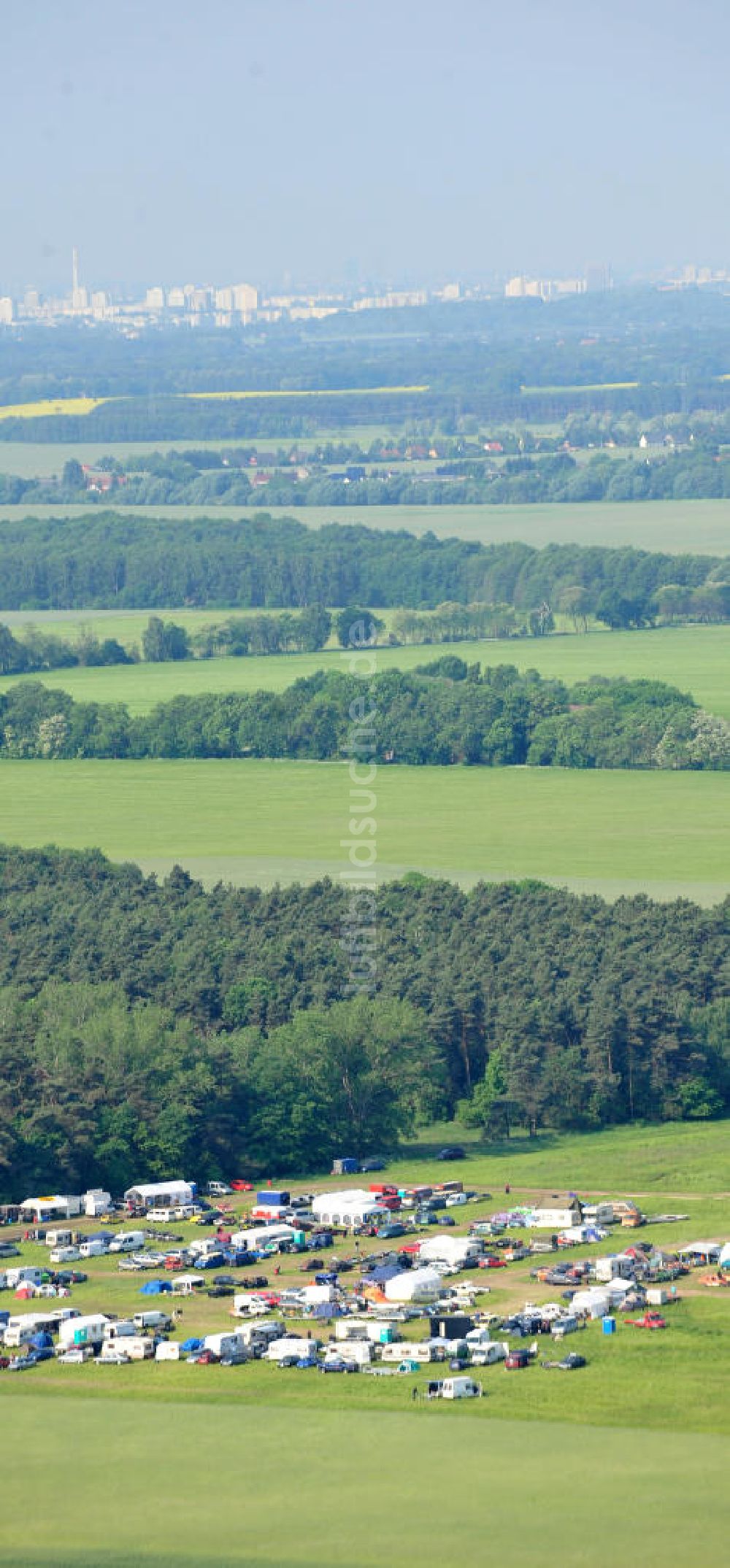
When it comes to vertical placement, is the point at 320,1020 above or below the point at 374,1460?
below

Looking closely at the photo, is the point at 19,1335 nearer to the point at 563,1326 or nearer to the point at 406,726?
the point at 563,1326

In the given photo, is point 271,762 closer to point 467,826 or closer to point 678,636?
point 467,826

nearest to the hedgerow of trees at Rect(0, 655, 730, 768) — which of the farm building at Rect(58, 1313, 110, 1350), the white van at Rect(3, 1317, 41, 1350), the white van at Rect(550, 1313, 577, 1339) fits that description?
the white van at Rect(550, 1313, 577, 1339)

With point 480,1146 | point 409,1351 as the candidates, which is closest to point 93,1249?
point 409,1351

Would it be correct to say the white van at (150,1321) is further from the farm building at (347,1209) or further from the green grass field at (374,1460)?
the farm building at (347,1209)

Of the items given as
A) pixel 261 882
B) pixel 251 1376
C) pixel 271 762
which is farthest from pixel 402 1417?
pixel 271 762

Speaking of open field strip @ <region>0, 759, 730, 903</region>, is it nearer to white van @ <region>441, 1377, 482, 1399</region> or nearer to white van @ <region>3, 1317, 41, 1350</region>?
white van @ <region>3, 1317, 41, 1350</region>
